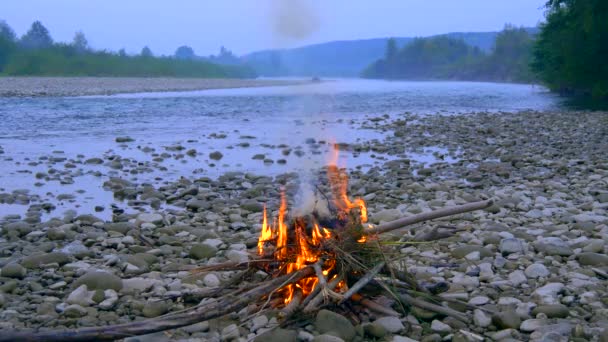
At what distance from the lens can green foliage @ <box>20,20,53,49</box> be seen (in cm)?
8144

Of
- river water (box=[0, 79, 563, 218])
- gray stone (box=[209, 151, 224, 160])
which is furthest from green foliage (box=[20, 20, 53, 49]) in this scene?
gray stone (box=[209, 151, 224, 160])

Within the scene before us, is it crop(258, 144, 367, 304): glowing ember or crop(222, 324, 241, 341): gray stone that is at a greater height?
crop(258, 144, 367, 304): glowing ember

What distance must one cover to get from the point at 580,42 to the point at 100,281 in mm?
34279

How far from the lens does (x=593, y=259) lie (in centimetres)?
543

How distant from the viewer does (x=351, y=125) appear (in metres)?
21.6

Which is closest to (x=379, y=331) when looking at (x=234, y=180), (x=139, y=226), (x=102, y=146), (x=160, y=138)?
(x=139, y=226)

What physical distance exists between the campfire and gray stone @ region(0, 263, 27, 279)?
5.31ft

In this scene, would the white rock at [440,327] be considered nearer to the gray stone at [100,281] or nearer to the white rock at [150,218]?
the gray stone at [100,281]

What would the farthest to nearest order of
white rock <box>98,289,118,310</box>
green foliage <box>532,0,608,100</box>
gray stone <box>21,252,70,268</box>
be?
green foliage <box>532,0,608,100</box> < gray stone <box>21,252,70,268</box> < white rock <box>98,289,118,310</box>

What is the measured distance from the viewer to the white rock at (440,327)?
409 cm

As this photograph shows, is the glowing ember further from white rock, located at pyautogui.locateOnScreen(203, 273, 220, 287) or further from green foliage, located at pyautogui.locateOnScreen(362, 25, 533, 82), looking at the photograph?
green foliage, located at pyautogui.locateOnScreen(362, 25, 533, 82)

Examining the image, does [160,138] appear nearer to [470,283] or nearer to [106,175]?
[106,175]

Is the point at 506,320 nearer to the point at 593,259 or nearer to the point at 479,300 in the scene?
the point at 479,300

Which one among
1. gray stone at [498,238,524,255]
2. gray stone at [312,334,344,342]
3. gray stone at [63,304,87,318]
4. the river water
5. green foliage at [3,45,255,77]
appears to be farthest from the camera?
green foliage at [3,45,255,77]
